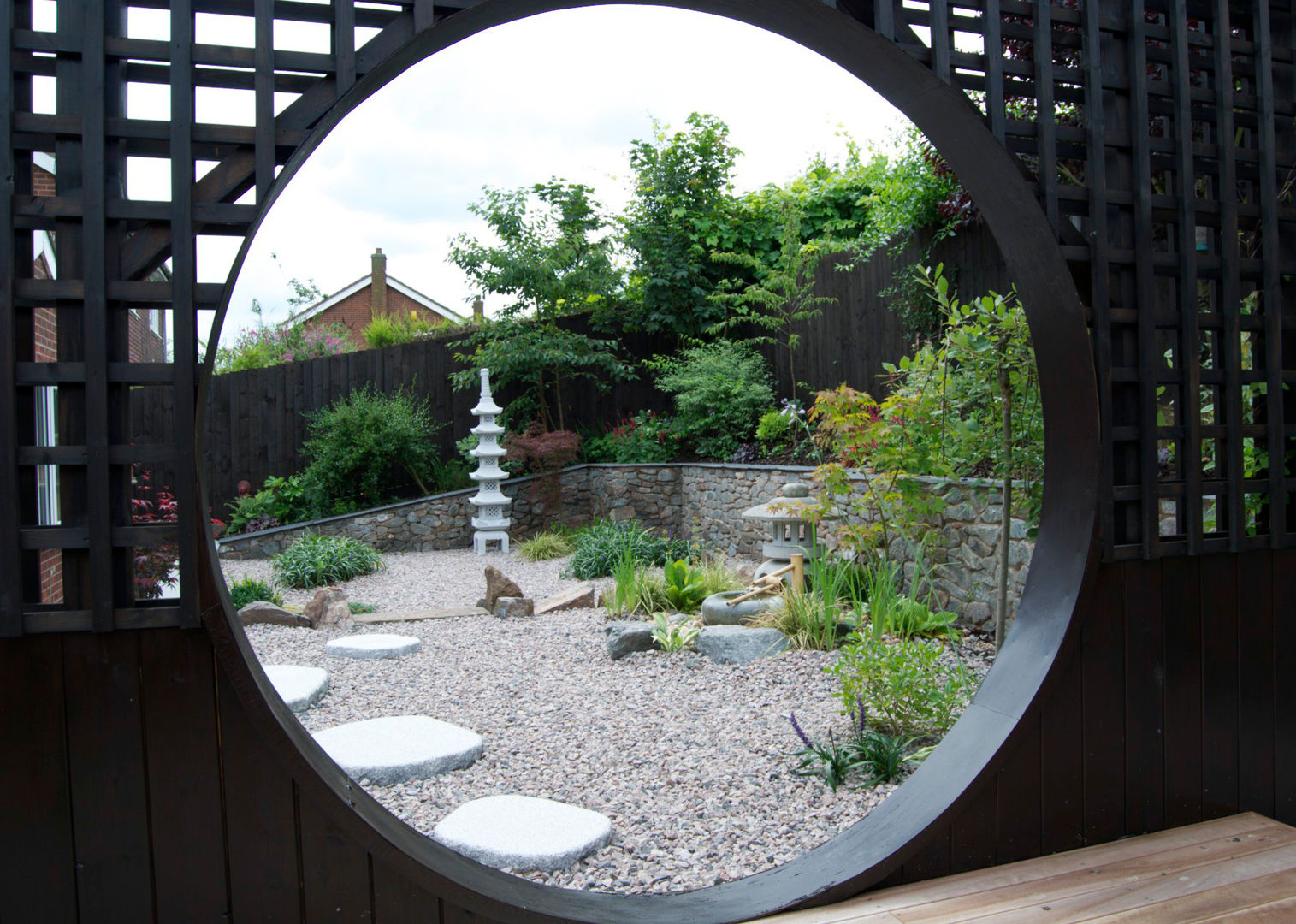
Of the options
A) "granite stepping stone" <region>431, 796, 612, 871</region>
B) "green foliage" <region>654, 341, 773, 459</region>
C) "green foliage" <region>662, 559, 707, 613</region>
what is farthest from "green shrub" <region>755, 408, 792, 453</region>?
"granite stepping stone" <region>431, 796, 612, 871</region>

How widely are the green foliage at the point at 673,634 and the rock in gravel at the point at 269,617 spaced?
2.25 m

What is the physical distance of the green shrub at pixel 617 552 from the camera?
698 cm

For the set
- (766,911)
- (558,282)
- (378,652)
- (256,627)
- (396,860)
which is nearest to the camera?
(396,860)

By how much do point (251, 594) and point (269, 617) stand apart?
1.97ft

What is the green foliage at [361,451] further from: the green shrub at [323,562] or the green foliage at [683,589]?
the green foliage at [683,589]

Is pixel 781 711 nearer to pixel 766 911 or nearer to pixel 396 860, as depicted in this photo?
pixel 766 911

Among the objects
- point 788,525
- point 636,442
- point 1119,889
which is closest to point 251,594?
point 788,525

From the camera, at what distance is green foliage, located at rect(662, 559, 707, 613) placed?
547 centimetres

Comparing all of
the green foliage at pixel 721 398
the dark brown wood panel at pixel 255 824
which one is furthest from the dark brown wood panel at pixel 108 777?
the green foliage at pixel 721 398

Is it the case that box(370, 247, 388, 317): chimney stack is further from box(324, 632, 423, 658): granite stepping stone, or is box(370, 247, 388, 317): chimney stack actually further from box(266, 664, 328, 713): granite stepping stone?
→ box(266, 664, 328, 713): granite stepping stone

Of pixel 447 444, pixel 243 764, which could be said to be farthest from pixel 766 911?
pixel 447 444

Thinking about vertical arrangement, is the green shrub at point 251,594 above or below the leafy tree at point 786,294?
below

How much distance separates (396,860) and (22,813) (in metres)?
0.60

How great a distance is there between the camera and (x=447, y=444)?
31.9 ft
